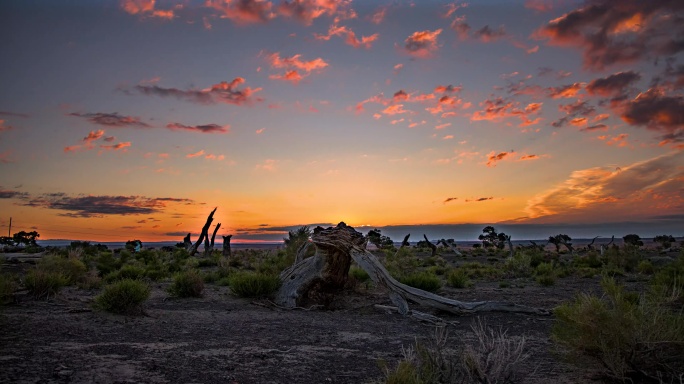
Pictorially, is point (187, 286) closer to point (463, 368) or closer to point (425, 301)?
point (425, 301)

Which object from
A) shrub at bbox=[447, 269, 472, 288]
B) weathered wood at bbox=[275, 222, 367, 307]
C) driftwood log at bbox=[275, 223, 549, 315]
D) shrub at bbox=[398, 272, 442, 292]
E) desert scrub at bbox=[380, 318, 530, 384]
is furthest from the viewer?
shrub at bbox=[447, 269, 472, 288]

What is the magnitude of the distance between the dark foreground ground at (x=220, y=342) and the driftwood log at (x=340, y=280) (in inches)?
14.9

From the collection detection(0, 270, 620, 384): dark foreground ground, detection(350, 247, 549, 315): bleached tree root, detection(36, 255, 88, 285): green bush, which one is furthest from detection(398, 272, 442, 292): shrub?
detection(36, 255, 88, 285): green bush

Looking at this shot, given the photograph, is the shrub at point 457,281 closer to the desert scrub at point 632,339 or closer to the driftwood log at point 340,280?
the driftwood log at point 340,280

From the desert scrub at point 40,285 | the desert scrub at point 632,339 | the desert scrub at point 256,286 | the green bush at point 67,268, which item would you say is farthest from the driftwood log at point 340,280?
the green bush at point 67,268

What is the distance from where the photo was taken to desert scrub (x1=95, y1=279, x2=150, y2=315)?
10.5 metres

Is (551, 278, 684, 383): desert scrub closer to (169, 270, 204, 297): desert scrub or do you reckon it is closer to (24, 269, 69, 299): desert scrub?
(169, 270, 204, 297): desert scrub

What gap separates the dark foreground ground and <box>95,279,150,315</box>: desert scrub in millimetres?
383

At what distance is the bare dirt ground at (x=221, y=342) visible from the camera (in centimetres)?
657

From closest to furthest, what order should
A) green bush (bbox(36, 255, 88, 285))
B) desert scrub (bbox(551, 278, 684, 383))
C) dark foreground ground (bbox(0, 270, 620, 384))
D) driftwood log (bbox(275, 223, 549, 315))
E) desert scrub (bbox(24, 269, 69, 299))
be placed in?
desert scrub (bbox(551, 278, 684, 383)) → dark foreground ground (bbox(0, 270, 620, 384)) → desert scrub (bbox(24, 269, 69, 299)) → driftwood log (bbox(275, 223, 549, 315)) → green bush (bbox(36, 255, 88, 285))

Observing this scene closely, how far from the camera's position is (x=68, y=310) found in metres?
10.4

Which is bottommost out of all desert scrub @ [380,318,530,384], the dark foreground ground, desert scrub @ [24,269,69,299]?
the dark foreground ground

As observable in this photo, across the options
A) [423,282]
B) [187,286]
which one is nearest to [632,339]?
[423,282]

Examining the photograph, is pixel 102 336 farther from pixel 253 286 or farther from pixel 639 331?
pixel 639 331
